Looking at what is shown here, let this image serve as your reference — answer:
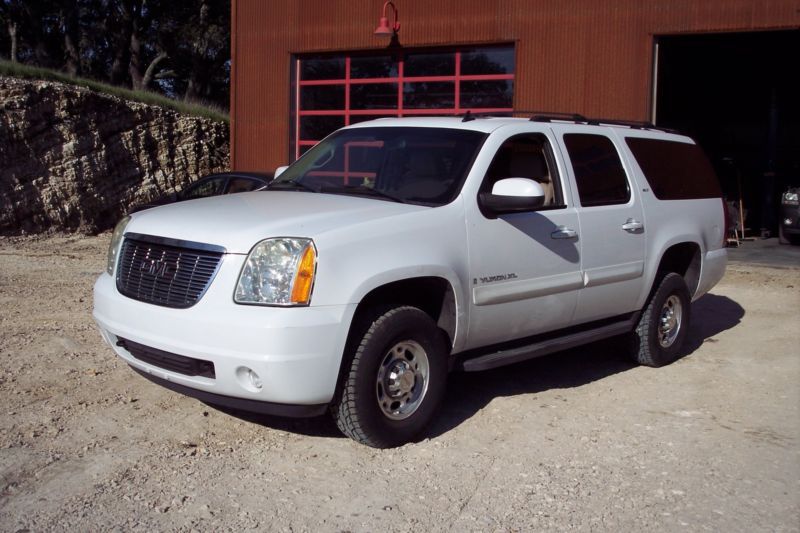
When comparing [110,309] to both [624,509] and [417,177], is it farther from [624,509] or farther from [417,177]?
[624,509]

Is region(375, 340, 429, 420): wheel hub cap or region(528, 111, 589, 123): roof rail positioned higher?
region(528, 111, 589, 123): roof rail

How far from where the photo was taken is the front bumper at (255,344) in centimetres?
433

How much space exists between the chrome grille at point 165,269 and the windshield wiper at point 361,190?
3.97 feet

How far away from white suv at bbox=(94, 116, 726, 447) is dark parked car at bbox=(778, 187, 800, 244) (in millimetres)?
10739

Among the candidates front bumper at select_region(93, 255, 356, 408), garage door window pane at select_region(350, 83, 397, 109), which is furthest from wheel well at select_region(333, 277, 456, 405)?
garage door window pane at select_region(350, 83, 397, 109)

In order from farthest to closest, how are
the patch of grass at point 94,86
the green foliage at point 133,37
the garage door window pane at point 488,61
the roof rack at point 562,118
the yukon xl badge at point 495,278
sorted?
1. the green foliage at point 133,37
2. the patch of grass at point 94,86
3. the garage door window pane at point 488,61
4. the roof rack at point 562,118
5. the yukon xl badge at point 495,278

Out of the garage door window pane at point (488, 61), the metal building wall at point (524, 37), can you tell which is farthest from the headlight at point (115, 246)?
the garage door window pane at point (488, 61)

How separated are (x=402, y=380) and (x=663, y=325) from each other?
310 cm

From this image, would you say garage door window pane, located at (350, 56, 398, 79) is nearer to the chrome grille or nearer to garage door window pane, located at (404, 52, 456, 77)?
garage door window pane, located at (404, 52, 456, 77)

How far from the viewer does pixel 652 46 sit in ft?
43.4

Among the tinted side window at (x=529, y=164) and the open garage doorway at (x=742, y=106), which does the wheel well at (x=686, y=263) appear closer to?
the tinted side window at (x=529, y=164)

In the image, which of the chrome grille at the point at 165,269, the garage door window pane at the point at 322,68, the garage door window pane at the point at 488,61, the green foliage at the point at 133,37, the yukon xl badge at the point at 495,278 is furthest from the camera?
the green foliage at the point at 133,37

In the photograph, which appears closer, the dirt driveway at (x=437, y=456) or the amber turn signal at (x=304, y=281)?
the dirt driveway at (x=437, y=456)

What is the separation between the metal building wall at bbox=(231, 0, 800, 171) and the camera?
1305 cm
